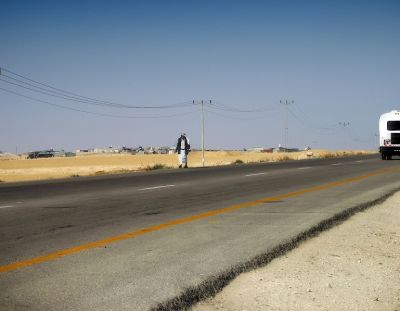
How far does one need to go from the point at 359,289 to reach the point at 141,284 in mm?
1865

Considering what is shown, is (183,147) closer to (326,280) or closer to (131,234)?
(131,234)

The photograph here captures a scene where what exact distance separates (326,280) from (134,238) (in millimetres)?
2921

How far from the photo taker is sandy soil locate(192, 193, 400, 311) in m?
4.09

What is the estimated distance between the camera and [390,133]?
3597cm

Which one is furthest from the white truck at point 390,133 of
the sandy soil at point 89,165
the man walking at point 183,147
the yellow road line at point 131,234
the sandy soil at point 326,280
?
the sandy soil at point 326,280

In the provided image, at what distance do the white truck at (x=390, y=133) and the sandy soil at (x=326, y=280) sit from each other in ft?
101

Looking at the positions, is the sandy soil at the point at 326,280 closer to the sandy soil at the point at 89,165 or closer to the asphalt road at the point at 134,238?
the asphalt road at the point at 134,238

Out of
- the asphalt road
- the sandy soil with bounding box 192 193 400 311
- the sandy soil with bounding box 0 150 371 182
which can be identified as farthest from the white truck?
the sandy soil with bounding box 192 193 400 311

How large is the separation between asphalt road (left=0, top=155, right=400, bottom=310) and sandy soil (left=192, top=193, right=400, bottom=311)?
1.49 ft

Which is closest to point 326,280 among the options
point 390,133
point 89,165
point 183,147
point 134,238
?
point 134,238

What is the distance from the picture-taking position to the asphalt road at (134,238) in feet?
14.8

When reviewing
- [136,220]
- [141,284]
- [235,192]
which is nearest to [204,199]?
[235,192]

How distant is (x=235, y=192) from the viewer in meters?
13.4

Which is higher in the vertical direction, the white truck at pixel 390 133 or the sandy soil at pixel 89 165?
the white truck at pixel 390 133
